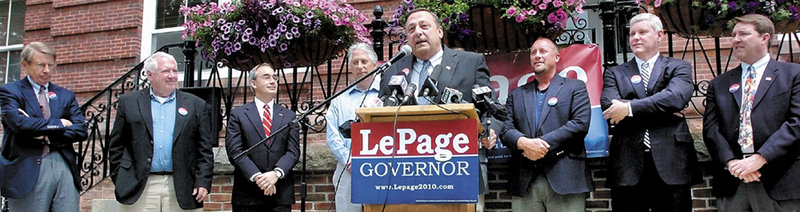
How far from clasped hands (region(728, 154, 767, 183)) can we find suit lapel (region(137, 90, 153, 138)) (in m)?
3.61

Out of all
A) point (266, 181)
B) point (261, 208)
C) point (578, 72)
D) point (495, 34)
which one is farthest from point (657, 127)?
point (261, 208)

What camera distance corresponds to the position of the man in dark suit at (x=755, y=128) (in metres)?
3.74

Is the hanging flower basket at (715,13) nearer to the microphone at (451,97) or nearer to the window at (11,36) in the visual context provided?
the microphone at (451,97)

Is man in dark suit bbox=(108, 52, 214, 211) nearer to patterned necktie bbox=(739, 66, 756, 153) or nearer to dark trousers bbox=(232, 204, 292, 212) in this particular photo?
dark trousers bbox=(232, 204, 292, 212)

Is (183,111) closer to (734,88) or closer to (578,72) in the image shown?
(578,72)

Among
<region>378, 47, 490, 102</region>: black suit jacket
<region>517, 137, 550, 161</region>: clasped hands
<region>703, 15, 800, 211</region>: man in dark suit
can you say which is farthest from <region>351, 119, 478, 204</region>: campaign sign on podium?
<region>703, 15, 800, 211</region>: man in dark suit

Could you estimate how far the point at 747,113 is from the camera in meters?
3.94

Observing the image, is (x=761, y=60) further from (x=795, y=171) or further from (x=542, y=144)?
(x=542, y=144)

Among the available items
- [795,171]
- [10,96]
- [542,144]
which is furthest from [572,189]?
[10,96]

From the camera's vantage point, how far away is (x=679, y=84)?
13.7 feet

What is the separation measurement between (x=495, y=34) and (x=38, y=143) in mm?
3370

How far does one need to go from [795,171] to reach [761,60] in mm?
704

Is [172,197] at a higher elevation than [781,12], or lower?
lower

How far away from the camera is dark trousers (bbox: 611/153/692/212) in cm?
410
